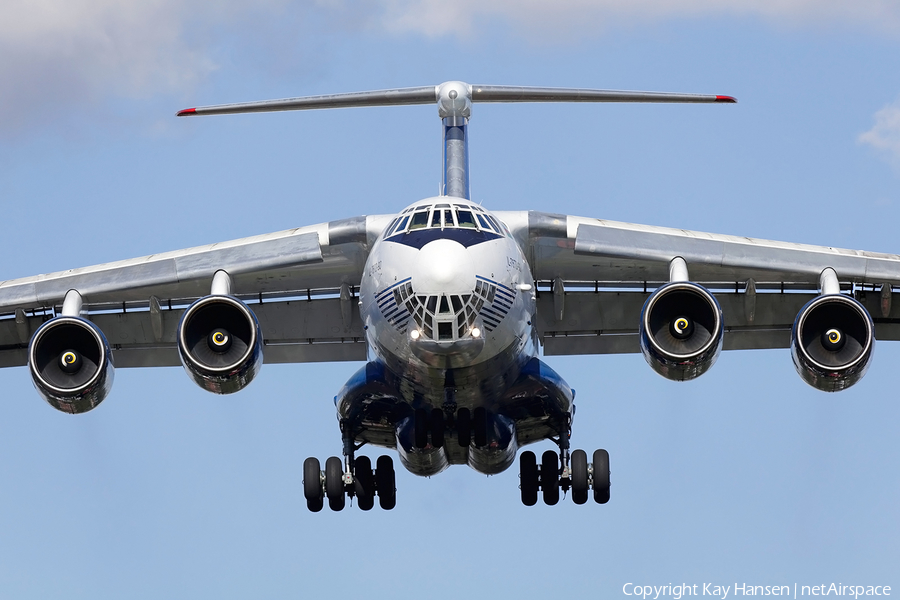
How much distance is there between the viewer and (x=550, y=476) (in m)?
16.9

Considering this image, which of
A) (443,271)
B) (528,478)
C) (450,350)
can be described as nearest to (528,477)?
(528,478)

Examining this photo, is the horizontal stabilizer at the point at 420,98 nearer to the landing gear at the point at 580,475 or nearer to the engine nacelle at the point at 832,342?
the engine nacelle at the point at 832,342

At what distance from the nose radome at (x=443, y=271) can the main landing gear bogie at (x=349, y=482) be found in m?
3.84

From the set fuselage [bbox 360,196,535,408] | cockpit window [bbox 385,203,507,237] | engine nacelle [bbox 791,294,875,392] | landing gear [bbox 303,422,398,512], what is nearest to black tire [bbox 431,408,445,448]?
fuselage [bbox 360,196,535,408]

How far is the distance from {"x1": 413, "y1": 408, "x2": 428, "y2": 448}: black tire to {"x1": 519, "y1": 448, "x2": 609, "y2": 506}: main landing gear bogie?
1.81m

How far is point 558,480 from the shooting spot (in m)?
16.9

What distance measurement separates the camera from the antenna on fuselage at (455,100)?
16.8m

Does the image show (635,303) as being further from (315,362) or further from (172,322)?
(172,322)

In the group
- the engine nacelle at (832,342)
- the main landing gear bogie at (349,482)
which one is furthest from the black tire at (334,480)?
the engine nacelle at (832,342)

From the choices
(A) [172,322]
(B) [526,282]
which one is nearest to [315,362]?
(A) [172,322]

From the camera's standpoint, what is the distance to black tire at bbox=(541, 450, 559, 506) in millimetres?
16875

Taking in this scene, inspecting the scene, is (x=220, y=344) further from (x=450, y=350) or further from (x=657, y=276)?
(x=657, y=276)

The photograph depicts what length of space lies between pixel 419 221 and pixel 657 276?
12.3 ft

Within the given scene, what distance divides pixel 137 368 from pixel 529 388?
5230mm
